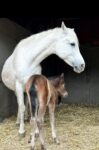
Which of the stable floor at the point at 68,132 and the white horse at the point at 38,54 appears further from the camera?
the white horse at the point at 38,54

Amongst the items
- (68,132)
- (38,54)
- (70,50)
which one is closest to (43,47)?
(38,54)

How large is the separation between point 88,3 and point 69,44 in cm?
266

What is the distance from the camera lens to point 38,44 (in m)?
5.95

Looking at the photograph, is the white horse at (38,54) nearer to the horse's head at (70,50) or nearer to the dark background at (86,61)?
the horse's head at (70,50)

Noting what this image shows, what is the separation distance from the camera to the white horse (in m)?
5.73

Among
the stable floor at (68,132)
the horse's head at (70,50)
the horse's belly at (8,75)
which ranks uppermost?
the horse's head at (70,50)

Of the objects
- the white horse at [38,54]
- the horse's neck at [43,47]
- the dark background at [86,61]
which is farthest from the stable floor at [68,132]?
the horse's neck at [43,47]

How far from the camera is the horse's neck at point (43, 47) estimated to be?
19.3 feet

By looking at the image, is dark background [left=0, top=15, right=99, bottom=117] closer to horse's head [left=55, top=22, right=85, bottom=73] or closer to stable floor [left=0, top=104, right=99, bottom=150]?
stable floor [left=0, top=104, right=99, bottom=150]

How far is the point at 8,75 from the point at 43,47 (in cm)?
68

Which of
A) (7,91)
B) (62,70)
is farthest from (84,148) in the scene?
(62,70)

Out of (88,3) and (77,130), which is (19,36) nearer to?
(88,3)

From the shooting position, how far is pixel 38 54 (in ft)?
19.5

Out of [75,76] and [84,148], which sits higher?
[75,76]
